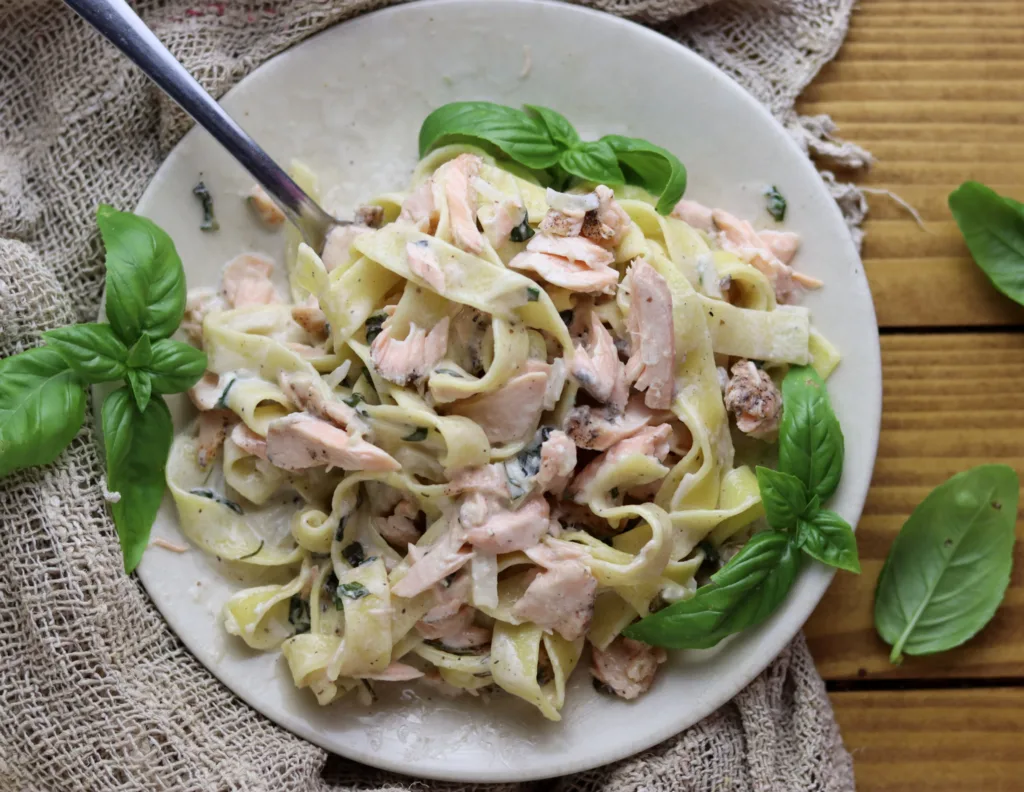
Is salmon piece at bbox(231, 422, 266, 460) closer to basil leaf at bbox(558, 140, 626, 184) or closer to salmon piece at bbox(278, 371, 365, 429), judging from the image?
A: salmon piece at bbox(278, 371, 365, 429)

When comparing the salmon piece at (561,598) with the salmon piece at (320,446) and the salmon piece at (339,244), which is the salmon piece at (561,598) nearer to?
the salmon piece at (320,446)

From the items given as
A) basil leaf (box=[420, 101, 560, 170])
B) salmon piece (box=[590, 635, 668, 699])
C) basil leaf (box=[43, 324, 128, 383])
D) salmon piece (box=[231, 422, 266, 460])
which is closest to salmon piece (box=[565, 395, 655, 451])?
salmon piece (box=[590, 635, 668, 699])

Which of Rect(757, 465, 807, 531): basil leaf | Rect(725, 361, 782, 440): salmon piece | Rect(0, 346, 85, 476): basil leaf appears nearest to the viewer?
Rect(0, 346, 85, 476): basil leaf

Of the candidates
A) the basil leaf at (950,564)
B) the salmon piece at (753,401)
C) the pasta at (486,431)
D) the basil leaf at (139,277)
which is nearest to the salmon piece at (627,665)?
the pasta at (486,431)

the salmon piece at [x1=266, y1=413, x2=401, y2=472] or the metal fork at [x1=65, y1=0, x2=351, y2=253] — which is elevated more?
the metal fork at [x1=65, y1=0, x2=351, y2=253]

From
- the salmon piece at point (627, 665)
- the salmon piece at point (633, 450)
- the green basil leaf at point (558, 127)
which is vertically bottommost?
the salmon piece at point (627, 665)

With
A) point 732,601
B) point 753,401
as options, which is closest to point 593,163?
point 753,401
